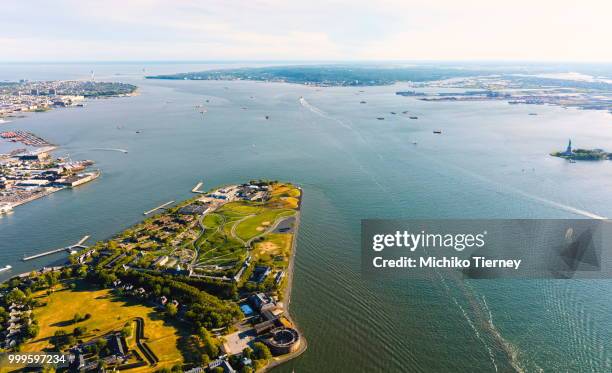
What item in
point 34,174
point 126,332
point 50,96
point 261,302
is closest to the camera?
point 126,332

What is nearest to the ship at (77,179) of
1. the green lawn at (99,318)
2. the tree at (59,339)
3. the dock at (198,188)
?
the dock at (198,188)

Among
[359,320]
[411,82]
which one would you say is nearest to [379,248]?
[359,320]

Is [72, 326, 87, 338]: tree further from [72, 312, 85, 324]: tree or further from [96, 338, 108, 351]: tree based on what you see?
[96, 338, 108, 351]: tree

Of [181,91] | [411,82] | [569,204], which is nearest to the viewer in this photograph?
[569,204]

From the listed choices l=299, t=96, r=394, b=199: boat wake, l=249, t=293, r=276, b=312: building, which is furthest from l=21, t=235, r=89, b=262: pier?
l=299, t=96, r=394, b=199: boat wake

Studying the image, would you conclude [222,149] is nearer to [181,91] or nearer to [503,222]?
[503,222]

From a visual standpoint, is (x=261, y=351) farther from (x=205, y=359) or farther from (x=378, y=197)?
(x=378, y=197)

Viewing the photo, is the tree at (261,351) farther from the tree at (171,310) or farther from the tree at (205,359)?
the tree at (171,310)

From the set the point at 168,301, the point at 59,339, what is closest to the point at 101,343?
the point at 59,339
